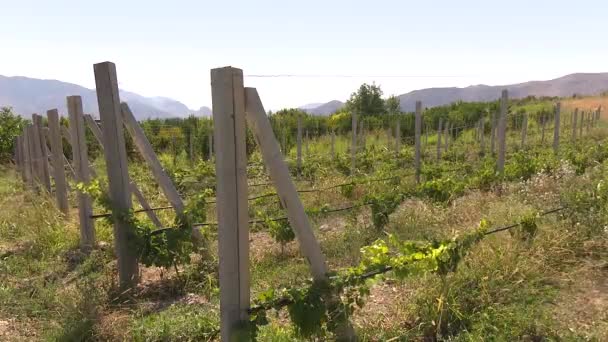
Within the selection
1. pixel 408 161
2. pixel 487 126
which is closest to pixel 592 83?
pixel 487 126

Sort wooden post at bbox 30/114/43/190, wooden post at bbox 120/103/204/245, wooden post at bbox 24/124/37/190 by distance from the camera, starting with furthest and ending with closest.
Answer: wooden post at bbox 24/124/37/190 → wooden post at bbox 30/114/43/190 → wooden post at bbox 120/103/204/245

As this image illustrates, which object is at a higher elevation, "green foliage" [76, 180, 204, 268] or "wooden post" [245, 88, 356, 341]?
"wooden post" [245, 88, 356, 341]

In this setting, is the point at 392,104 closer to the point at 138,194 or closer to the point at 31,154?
the point at 31,154

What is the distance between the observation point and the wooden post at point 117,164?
360 centimetres

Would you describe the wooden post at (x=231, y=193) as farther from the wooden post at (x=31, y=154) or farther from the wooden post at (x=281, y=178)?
the wooden post at (x=31, y=154)

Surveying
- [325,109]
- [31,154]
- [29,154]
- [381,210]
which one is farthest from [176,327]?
[325,109]

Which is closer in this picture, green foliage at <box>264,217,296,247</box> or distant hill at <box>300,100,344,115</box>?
green foliage at <box>264,217,296,247</box>

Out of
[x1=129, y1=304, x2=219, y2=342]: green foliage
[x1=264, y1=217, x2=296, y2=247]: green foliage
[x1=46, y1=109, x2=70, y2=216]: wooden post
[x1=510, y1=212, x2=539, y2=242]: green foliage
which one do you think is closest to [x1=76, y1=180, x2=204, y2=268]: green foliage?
[x1=129, y1=304, x2=219, y2=342]: green foliage

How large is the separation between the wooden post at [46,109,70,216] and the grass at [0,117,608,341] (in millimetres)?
196

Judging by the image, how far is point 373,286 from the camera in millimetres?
3701

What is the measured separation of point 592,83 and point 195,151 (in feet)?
448

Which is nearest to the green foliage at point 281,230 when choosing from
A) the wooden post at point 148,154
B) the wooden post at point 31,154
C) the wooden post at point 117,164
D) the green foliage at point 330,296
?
the wooden post at point 148,154

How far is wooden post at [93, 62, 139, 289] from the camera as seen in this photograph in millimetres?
3604

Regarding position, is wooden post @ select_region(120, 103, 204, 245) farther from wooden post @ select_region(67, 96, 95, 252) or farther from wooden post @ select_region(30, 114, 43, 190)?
wooden post @ select_region(30, 114, 43, 190)
